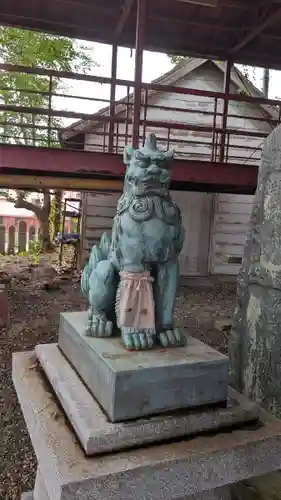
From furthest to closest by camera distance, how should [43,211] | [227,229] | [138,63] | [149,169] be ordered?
[43,211] → [227,229] → [138,63] → [149,169]

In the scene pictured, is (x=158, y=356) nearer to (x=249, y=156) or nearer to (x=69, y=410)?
(x=69, y=410)

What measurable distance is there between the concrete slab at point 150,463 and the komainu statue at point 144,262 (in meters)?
0.36

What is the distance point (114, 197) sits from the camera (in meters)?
7.77

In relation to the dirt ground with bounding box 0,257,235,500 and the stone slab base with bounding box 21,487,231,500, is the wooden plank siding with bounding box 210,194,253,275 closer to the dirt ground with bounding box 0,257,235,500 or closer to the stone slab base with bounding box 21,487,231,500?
the dirt ground with bounding box 0,257,235,500

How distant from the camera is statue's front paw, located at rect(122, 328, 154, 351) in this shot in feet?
4.64

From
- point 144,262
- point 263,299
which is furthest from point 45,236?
point 144,262

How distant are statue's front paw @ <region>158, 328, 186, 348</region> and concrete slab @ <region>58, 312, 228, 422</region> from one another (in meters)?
0.02

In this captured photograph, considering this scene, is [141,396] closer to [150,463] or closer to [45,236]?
[150,463]

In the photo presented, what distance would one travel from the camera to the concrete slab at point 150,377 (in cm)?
122

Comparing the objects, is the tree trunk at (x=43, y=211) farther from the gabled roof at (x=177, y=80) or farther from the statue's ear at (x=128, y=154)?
the statue's ear at (x=128, y=154)

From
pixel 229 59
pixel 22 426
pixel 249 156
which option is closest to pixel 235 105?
pixel 249 156

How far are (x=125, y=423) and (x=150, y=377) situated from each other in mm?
161

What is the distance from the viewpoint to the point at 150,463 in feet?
3.69

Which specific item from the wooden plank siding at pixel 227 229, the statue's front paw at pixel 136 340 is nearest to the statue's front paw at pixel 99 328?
the statue's front paw at pixel 136 340
